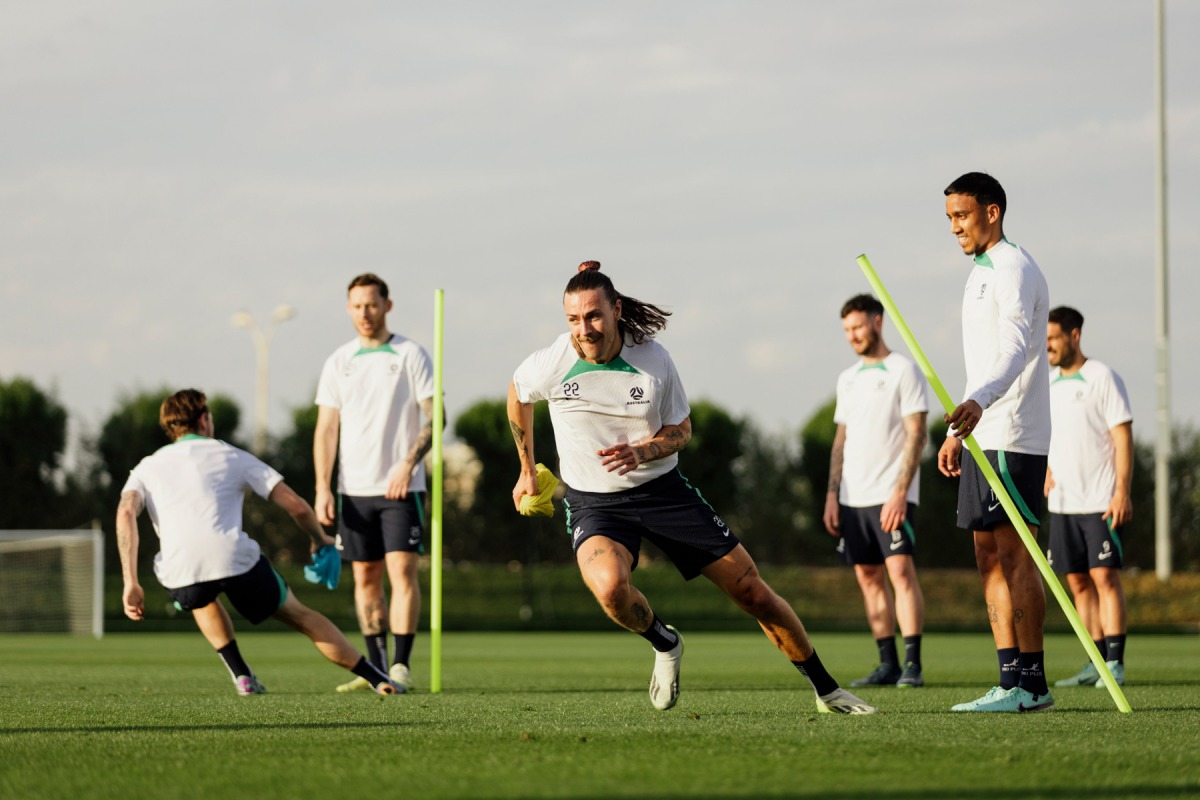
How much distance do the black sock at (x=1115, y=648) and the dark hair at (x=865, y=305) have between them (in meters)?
2.80

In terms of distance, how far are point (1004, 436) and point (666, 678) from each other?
205cm

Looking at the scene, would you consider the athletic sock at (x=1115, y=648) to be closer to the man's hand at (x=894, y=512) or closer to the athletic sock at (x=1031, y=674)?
the man's hand at (x=894, y=512)

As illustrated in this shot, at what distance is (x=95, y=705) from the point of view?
754cm

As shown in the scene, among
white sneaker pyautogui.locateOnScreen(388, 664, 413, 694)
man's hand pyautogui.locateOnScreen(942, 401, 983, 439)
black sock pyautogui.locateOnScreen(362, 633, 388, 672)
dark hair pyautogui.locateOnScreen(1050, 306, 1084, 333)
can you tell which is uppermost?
dark hair pyautogui.locateOnScreen(1050, 306, 1084, 333)

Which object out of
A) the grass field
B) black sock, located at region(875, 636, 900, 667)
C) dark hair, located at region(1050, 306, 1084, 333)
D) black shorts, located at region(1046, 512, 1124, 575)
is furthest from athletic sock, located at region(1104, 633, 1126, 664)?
dark hair, located at region(1050, 306, 1084, 333)

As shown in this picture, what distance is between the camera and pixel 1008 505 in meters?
6.81

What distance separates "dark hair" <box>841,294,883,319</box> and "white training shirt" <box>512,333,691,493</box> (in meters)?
4.07

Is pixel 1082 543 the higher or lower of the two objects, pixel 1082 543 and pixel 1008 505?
the lower

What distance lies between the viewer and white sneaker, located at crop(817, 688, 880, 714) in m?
6.73

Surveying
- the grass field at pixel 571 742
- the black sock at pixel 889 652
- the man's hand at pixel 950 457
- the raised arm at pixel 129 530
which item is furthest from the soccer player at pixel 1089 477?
the raised arm at pixel 129 530

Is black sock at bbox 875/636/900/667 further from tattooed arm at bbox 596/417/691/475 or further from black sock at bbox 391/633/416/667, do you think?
tattooed arm at bbox 596/417/691/475

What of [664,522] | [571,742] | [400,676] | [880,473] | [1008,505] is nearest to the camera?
[571,742]

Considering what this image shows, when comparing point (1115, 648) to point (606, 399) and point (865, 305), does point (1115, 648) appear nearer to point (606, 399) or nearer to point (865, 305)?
point (865, 305)

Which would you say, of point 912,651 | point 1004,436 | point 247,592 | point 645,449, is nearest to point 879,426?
point 912,651
